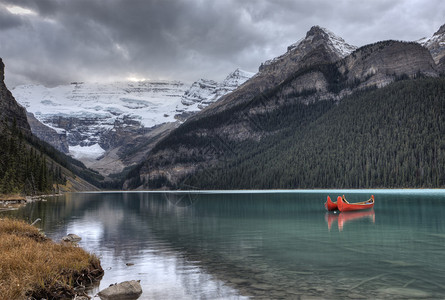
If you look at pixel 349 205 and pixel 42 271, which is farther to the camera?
pixel 349 205

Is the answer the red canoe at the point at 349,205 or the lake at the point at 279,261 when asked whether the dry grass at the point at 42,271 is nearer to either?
the lake at the point at 279,261

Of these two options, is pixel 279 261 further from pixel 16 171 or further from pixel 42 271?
pixel 16 171

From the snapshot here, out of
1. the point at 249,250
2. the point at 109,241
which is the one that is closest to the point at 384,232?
the point at 249,250

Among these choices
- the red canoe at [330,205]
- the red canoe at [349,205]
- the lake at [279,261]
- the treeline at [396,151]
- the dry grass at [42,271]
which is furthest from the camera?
the treeline at [396,151]

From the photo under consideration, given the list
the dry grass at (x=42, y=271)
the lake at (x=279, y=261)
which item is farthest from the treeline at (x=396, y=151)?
the dry grass at (x=42, y=271)

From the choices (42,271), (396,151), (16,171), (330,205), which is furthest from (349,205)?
(396,151)

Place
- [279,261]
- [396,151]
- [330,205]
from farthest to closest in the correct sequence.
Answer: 1. [396,151]
2. [330,205]
3. [279,261]

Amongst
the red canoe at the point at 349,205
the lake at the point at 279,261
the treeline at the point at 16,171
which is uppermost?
the treeline at the point at 16,171

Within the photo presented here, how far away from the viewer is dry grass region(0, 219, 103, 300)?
12664 millimetres

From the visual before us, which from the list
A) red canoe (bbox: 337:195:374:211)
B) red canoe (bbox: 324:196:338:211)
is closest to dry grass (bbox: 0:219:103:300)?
red canoe (bbox: 337:195:374:211)

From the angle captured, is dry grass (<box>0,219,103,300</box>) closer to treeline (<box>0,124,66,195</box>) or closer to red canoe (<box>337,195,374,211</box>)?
red canoe (<box>337,195,374,211</box>)

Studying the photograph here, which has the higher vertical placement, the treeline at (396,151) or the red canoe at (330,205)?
the treeline at (396,151)

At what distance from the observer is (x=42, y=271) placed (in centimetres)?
1427

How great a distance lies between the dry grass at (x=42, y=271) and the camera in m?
12.7
